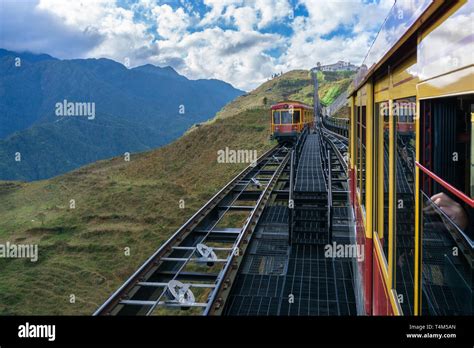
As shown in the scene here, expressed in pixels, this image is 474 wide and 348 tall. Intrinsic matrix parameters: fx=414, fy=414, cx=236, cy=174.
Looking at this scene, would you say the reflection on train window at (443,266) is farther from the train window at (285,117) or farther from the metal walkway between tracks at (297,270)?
the train window at (285,117)

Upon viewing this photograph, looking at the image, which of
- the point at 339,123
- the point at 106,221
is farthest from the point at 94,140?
the point at 106,221

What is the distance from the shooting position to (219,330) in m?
1.61

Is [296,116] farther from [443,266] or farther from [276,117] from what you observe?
[443,266]

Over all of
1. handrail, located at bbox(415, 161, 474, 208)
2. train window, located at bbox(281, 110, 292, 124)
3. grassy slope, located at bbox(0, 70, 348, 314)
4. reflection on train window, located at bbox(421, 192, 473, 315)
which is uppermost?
train window, located at bbox(281, 110, 292, 124)

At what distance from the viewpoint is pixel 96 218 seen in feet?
58.9

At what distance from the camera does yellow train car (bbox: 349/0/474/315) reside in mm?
1378

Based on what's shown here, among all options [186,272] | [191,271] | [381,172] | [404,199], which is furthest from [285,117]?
[404,199]

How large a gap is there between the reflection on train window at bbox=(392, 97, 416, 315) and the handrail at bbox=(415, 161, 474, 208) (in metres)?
0.24

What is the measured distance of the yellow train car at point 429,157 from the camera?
4.52ft

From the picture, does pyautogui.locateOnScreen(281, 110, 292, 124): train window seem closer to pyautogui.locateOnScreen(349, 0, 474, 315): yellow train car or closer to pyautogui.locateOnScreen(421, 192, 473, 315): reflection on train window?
pyautogui.locateOnScreen(349, 0, 474, 315): yellow train car

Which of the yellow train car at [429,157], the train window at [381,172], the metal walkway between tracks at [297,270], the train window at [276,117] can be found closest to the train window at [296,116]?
the train window at [276,117]

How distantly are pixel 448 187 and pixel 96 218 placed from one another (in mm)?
17909

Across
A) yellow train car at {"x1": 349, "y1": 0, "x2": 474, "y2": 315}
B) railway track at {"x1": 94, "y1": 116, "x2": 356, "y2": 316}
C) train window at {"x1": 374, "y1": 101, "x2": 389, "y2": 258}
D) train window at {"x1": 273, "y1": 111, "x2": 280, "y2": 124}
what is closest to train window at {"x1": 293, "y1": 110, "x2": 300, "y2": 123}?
train window at {"x1": 273, "y1": 111, "x2": 280, "y2": 124}

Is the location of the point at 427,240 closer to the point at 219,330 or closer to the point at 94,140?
the point at 219,330
